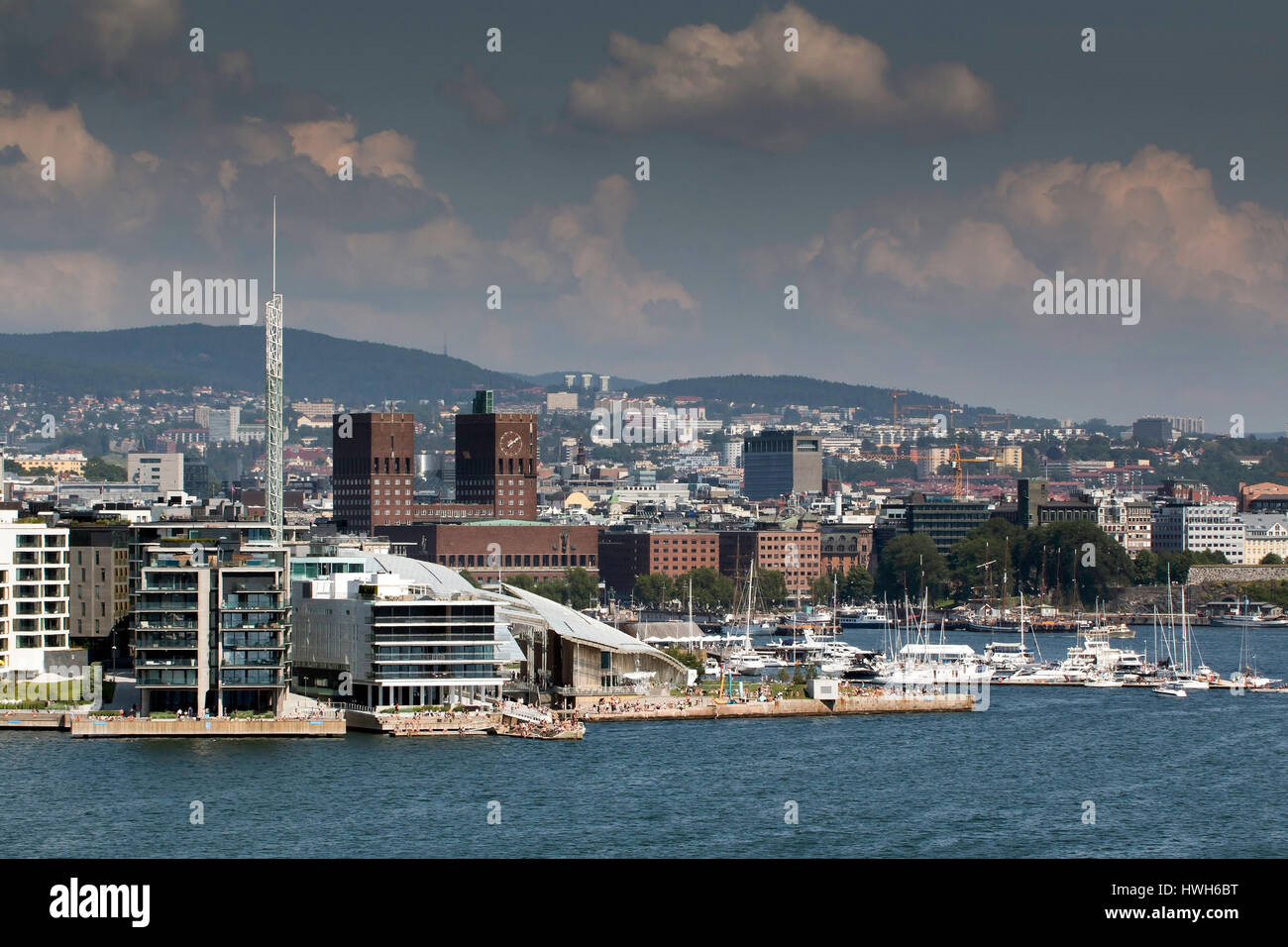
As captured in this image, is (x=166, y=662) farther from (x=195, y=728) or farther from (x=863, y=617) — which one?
(x=863, y=617)

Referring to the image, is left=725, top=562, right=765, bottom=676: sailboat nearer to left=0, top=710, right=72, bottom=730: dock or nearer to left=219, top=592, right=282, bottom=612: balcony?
left=219, top=592, right=282, bottom=612: balcony

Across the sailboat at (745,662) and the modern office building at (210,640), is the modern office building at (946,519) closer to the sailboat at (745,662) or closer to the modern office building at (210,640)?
the sailboat at (745,662)

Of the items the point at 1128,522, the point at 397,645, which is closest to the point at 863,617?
the point at 1128,522

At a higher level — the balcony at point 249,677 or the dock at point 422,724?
the balcony at point 249,677

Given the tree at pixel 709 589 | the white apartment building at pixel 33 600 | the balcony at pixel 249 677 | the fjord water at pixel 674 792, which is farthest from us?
the tree at pixel 709 589

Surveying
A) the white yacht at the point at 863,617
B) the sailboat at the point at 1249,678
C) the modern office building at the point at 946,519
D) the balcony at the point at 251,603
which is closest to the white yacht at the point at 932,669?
the sailboat at the point at 1249,678
